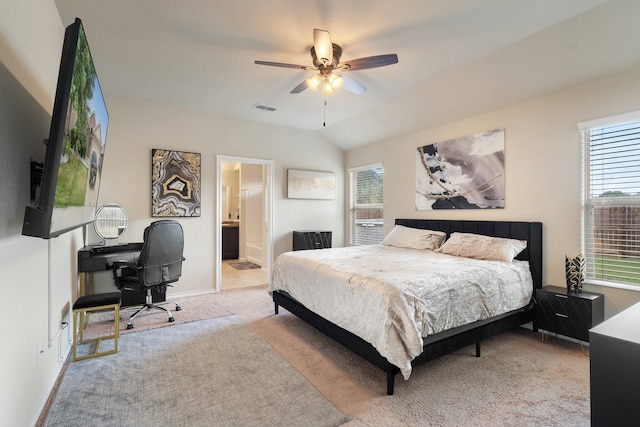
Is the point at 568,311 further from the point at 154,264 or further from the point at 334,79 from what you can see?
the point at 154,264

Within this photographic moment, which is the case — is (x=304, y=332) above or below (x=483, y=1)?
below

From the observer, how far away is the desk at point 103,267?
3.33m

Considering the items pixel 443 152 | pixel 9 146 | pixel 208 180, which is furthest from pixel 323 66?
pixel 208 180

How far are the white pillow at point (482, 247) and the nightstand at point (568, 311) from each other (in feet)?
1.45

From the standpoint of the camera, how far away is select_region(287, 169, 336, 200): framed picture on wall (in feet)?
17.5

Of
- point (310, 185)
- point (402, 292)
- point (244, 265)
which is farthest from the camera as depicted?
point (244, 265)

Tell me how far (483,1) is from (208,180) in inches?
154

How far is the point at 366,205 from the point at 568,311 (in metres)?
3.40

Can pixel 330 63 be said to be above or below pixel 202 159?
above

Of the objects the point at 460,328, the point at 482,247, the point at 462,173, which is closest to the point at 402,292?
the point at 460,328

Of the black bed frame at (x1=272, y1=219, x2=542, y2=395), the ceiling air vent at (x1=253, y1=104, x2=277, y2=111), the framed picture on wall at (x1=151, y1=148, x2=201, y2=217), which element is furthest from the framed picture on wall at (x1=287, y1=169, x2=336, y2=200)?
the black bed frame at (x1=272, y1=219, x2=542, y2=395)

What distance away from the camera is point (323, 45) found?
2281 mm

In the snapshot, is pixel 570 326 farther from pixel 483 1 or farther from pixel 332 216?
pixel 332 216

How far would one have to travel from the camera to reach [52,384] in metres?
2.08
